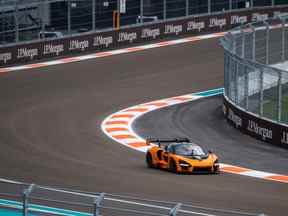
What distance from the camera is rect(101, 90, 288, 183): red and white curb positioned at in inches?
1082

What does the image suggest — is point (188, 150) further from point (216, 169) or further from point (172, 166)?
point (216, 169)

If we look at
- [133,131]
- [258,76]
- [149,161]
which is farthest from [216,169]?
[133,131]

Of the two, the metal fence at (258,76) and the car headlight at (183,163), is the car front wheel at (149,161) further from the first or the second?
the metal fence at (258,76)

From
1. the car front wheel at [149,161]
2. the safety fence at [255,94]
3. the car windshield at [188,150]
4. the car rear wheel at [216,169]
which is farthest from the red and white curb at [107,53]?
the car rear wheel at [216,169]

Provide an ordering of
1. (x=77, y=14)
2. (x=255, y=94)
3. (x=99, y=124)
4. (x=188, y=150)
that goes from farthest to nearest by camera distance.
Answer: (x=77, y=14) < (x=99, y=124) < (x=255, y=94) < (x=188, y=150)

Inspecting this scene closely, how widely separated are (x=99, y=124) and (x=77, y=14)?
13283 millimetres

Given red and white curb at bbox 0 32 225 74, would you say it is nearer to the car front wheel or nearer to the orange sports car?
the car front wheel

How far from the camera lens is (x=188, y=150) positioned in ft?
90.5

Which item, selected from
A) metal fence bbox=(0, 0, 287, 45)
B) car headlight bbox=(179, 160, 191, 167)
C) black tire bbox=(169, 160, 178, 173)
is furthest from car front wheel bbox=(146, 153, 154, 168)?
metal fence bbox=(0, 0, 287, 45)

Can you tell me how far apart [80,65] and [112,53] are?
9.00 ft

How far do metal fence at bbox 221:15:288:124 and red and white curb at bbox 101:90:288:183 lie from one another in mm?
2612

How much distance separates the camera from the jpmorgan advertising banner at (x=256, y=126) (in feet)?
102

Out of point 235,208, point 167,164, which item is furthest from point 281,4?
point 235,208

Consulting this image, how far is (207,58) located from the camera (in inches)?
1809
